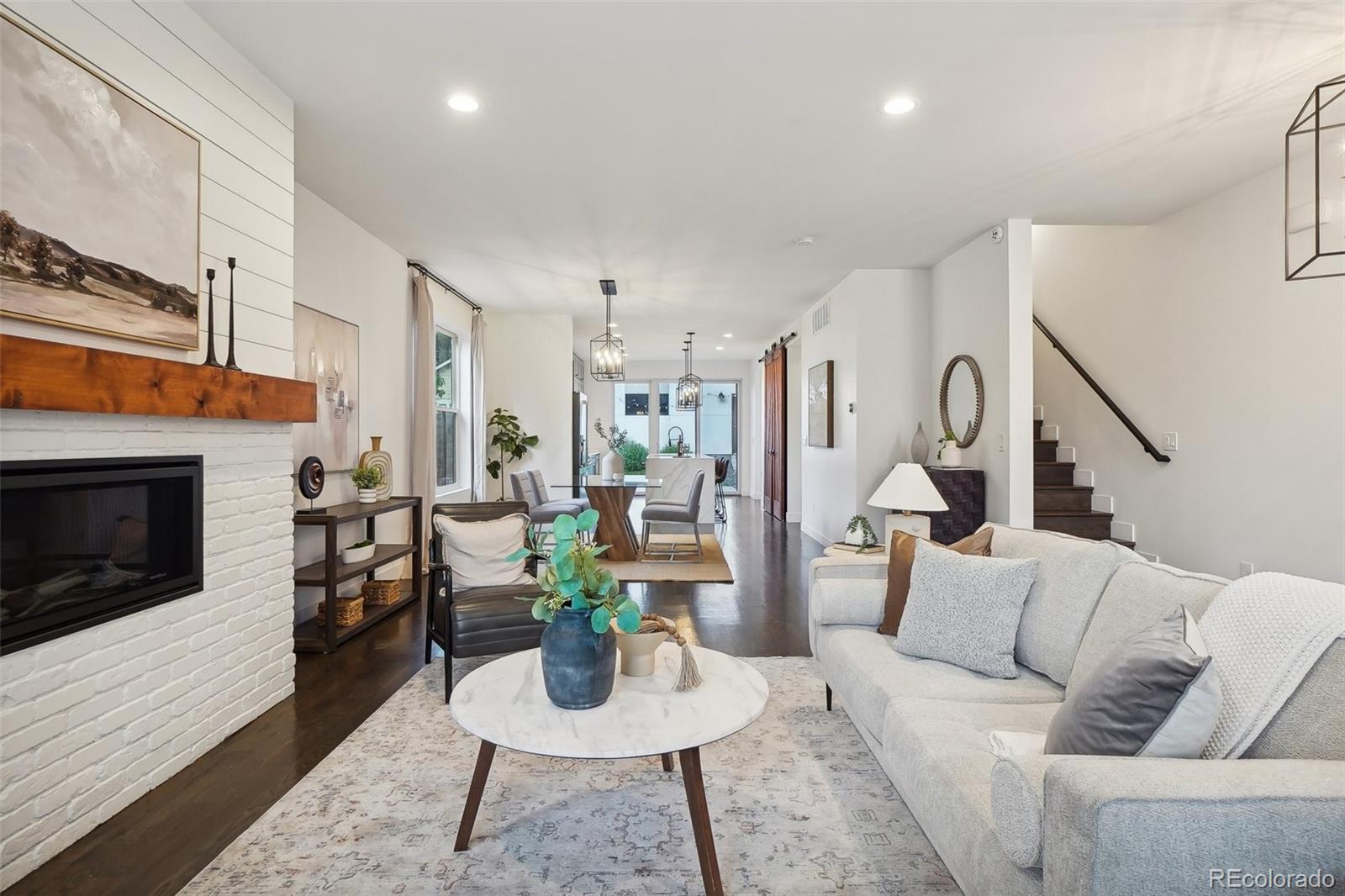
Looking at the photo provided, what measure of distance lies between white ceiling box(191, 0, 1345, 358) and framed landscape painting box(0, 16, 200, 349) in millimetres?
633

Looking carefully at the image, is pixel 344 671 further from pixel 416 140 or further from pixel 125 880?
pixel 416 140

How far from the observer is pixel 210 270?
2508 millimetres

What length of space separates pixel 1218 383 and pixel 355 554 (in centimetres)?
556

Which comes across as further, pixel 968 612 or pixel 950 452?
pixel 950 452

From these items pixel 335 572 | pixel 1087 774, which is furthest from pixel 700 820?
pixel 335 572

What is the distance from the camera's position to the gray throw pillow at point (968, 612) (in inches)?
86.3

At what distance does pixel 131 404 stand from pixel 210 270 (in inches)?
26.5

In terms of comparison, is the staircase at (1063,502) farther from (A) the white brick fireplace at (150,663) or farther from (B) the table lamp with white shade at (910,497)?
(A) the white brick fireplace at (150,663)

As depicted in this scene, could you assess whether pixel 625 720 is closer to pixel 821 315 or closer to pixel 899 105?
pixel 899 105

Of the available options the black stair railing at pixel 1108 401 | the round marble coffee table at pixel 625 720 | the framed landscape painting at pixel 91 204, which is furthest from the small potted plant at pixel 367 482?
the black stair railing at pixel 1108 401

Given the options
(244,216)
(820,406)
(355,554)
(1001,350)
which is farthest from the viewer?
(820,406)

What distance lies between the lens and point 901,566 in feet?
8.62

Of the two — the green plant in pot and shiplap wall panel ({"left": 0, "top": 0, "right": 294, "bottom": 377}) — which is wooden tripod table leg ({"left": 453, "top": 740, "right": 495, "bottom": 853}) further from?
shiplap wall panel ({"left": 0, "top": 0, "right": 294, "bottom": 377})

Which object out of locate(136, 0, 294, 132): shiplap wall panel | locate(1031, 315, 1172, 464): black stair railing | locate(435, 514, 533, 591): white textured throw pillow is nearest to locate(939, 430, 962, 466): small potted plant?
locate(1031, 315, 1172, 464): black stair railing
